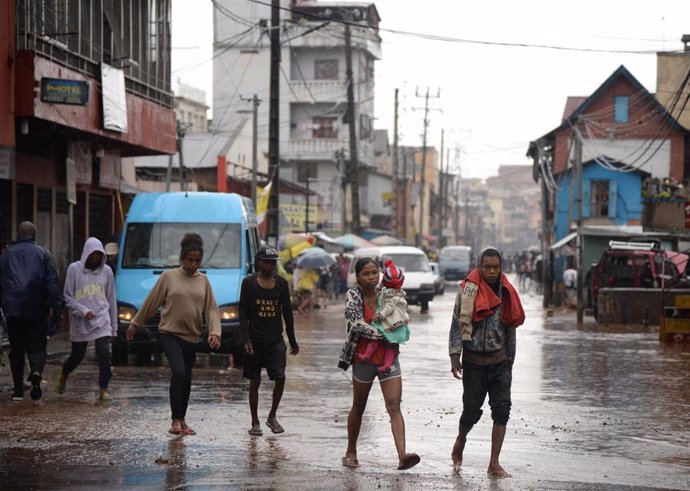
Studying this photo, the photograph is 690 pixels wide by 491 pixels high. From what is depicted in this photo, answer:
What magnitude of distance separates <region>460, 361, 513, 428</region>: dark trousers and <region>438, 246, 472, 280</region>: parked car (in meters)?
68.9

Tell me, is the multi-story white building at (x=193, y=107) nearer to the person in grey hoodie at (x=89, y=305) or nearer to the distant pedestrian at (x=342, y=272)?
the distant pedestrian at (x=342, y=272)

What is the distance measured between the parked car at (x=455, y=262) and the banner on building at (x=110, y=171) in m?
47.4

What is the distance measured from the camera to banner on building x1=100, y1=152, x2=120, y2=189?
31.1 metres

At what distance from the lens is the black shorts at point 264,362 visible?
1170 cm

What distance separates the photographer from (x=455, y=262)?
7919 cm

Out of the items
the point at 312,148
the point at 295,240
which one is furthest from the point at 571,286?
the point at 312,148

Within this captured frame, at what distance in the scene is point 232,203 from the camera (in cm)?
2042

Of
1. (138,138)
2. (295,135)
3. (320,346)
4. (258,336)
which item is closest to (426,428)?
(258,336)

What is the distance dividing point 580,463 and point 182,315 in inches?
→ 146

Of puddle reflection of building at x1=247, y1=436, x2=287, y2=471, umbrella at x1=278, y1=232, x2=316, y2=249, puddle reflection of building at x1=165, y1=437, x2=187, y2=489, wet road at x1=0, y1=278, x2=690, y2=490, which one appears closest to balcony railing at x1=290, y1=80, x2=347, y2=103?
umbrella at x1=278, y1=232, x2=316, y2=249

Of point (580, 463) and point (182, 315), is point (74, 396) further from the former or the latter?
point (580, 463)

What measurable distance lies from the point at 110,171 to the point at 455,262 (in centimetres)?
4890

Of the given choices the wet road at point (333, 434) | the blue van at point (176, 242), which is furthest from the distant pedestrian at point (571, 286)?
the blue van at point (176, 242)

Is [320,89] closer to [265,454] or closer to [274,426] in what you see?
[274,426]
